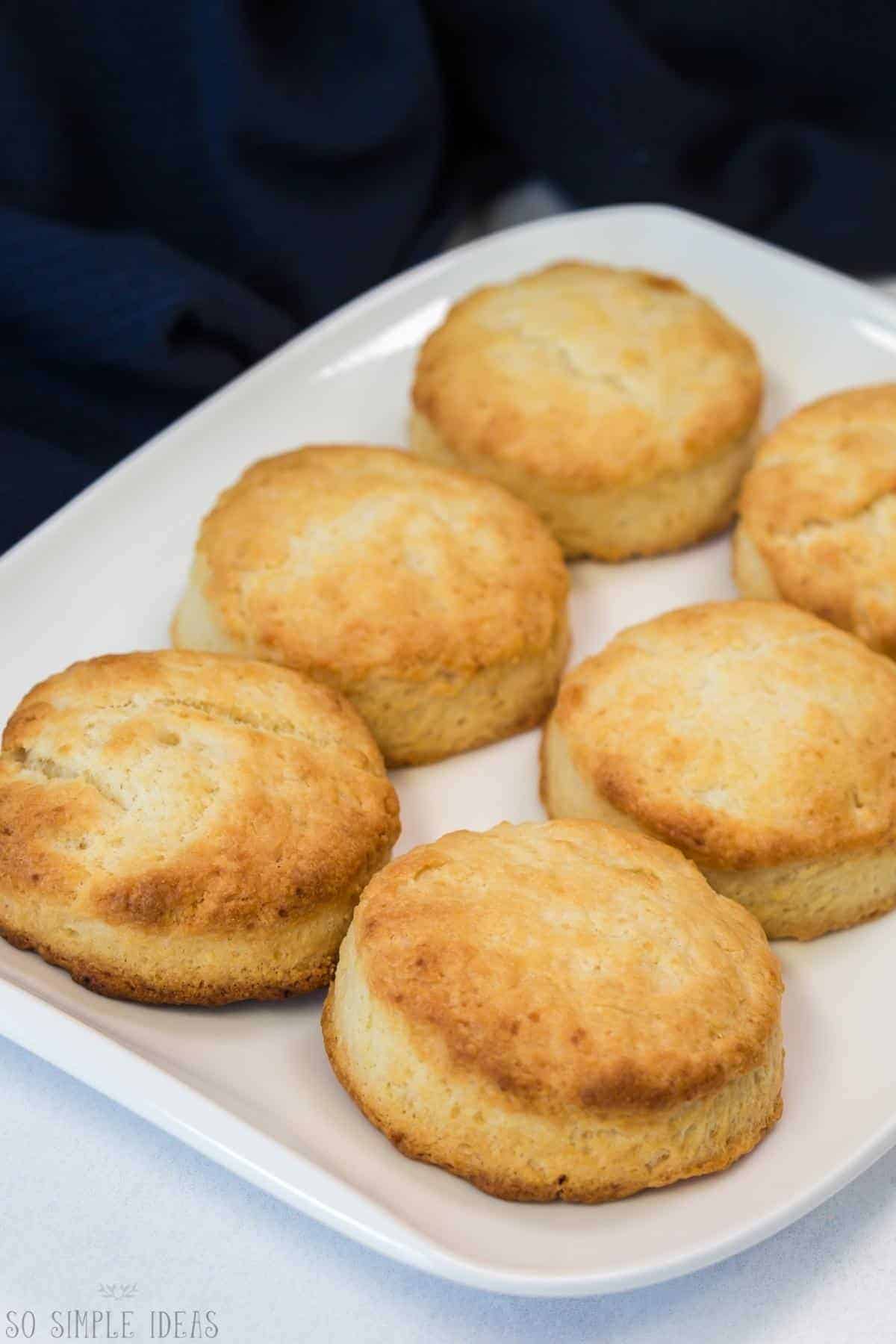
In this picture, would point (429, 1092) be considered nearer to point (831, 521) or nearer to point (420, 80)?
point (831, 521)

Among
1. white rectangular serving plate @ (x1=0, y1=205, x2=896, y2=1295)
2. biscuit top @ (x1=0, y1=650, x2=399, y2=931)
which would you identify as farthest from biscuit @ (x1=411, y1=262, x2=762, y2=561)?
biscuit top @ (x1=0, y1=650, x2=399, y2=931)

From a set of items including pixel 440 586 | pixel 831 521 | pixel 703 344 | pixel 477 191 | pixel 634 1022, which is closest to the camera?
pixel 634 1022

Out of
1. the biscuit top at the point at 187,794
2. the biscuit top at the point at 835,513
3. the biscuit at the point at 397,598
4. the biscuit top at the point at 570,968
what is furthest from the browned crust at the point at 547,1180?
the biscuit top at the point at 835,513

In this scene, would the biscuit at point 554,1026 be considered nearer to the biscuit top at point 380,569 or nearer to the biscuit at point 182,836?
the biscuit at point 182,836

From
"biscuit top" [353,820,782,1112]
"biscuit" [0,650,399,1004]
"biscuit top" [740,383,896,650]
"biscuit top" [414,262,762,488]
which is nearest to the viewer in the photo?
"biscuit top" [353,820,782,1112]

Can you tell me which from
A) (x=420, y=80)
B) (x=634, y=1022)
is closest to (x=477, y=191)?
(x=420, y=80)

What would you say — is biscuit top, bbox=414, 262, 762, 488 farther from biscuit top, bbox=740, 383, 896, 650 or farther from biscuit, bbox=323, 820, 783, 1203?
biscuit, bbox=323, 820, 783, 1203
